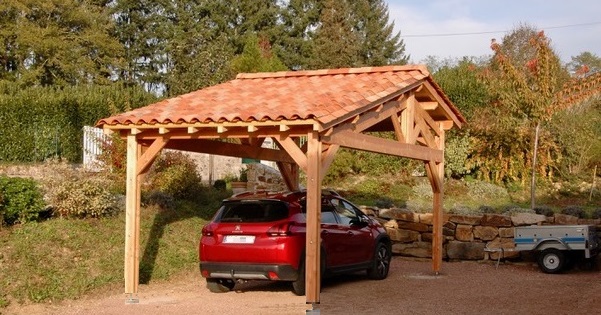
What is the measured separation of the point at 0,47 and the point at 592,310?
111 feet

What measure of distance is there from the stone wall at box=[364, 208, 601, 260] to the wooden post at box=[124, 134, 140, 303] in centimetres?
710

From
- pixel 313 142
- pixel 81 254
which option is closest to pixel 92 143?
pixel 81 254

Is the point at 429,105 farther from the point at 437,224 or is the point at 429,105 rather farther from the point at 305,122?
the point at 305,122

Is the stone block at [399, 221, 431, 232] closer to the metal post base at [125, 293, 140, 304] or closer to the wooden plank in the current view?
the wooden plank

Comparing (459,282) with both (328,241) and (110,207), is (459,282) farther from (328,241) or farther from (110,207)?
A: (110,207)

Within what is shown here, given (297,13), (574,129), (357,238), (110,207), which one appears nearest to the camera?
(357,238)

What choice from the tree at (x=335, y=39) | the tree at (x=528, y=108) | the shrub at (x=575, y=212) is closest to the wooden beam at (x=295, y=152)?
the shrub at (x=575, y=212)

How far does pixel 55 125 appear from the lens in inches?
931

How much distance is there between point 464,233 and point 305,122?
298 inches

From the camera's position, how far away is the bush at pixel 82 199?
13.7 meters

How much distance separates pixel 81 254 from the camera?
12.6 m

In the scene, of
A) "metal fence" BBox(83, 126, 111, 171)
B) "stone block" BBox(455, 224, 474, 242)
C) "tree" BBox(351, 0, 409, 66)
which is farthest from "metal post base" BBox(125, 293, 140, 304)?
"tree" BBox(351, 0, 409, 66)

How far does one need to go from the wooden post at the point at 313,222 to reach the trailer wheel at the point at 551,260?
20.2ft

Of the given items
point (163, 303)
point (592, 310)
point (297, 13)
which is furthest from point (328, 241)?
point (297, 13)
